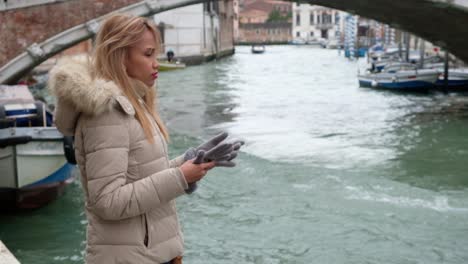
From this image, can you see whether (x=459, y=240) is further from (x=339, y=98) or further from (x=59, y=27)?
(x=339, y=98)

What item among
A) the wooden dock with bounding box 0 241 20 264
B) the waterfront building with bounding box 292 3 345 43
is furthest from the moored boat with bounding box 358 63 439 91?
the waterfront building with bounding box 292 3 345 43

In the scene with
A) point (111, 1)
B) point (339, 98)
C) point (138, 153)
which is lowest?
point (339, 98)

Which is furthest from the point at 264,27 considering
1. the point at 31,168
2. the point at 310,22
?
the point at 31,168

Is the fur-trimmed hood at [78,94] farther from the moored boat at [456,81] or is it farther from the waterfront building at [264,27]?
the waterfront building at [264,27]

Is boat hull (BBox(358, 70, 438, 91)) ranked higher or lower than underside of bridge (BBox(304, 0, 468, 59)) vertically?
lower

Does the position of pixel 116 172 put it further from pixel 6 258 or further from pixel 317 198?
pixel 317 198

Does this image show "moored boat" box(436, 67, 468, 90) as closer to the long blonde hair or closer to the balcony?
the long blonde hair

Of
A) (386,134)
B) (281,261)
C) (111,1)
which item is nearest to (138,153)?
(281,261)

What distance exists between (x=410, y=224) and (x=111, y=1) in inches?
160

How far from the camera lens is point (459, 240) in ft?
9.53

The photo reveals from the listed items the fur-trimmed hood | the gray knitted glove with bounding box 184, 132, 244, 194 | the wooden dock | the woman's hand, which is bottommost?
the wooden dock

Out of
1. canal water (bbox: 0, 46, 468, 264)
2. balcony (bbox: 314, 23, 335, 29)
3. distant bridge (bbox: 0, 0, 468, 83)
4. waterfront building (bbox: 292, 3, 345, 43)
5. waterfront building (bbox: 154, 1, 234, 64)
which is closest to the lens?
canal water (bbox: 0, 46, 468, 264)

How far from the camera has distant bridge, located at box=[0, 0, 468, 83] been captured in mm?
5927

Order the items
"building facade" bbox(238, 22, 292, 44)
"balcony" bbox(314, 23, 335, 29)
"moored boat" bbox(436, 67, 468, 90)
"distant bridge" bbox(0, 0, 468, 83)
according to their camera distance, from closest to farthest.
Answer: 1. "distant bridge" bbox(0, 0, 468, 83)
2. "moored boat" bbox(436, 67, 468, 90)
3. "balcony" bbox(314, 23, 335, 29)
4. "building facade" bbox(238, 22, 292, 44)
